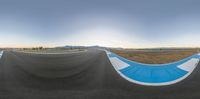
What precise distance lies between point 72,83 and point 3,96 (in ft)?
1.71

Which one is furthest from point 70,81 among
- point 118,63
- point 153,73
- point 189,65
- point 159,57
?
point 159,57

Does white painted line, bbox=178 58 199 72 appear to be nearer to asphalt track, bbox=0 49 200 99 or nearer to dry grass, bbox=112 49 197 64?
asphalt track, bbox=0 49 200 99

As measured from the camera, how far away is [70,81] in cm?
184

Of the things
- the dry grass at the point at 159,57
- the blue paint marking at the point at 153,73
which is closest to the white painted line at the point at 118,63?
the blue paint marking at the point at 153,73

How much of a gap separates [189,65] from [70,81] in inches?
36.8

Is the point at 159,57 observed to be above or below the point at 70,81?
above

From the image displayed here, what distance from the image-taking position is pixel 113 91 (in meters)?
1.79

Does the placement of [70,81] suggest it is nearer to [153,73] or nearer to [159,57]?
[153,73]

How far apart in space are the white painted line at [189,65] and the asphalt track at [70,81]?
32mm

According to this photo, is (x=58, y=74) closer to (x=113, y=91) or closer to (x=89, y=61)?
(x=89, y=61)

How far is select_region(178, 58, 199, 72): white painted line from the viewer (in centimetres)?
177

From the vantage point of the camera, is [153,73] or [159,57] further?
[159,57]

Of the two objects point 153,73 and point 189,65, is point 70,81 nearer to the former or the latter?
point 153,73

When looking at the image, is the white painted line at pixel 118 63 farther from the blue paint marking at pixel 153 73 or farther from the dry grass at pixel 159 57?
the dry grass at pixel 159 57
